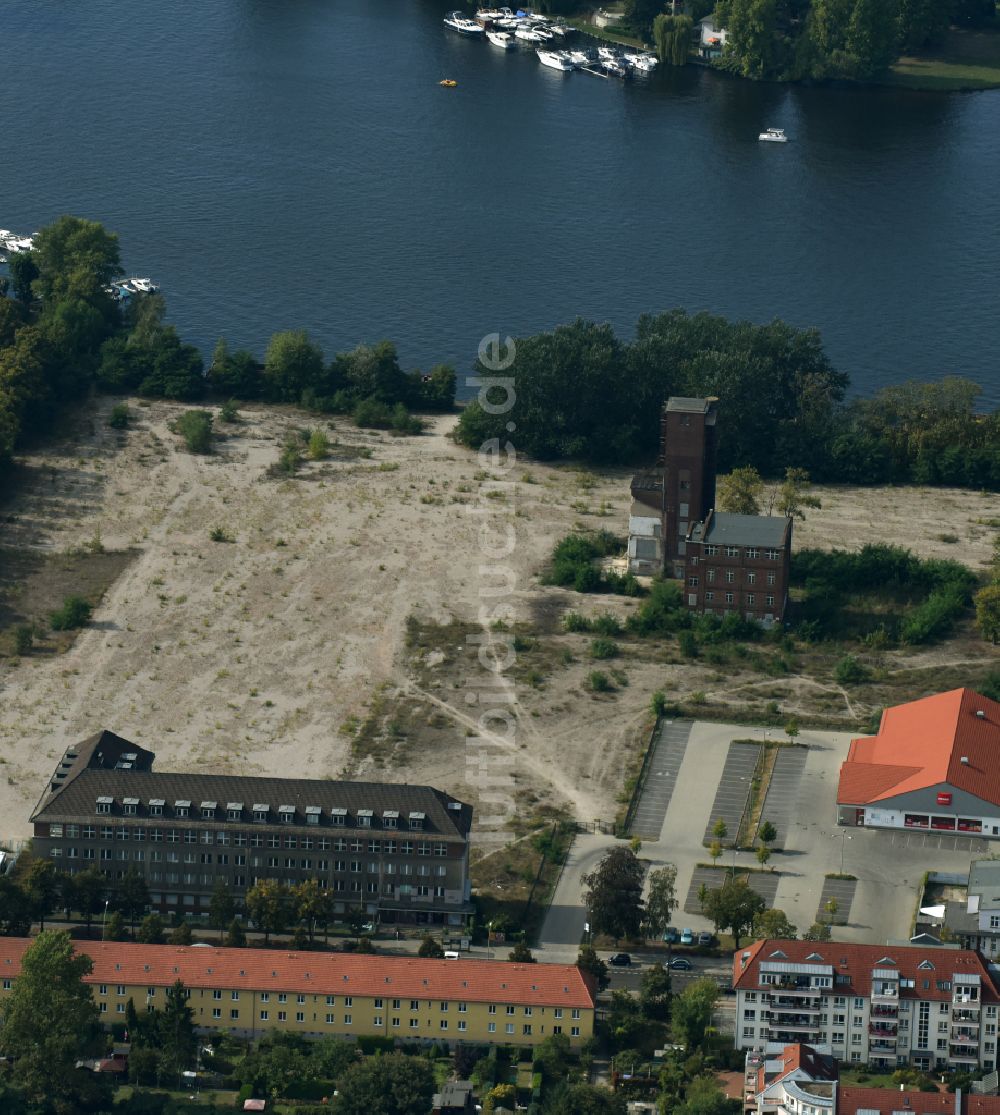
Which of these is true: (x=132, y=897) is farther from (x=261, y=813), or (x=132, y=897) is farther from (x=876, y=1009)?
(x=876, y=1009)

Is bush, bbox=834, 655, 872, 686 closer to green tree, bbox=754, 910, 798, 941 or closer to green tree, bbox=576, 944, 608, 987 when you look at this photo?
green tree, bbox=754, 910, 798, 941

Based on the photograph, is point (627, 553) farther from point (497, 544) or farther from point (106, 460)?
point (106, 460)

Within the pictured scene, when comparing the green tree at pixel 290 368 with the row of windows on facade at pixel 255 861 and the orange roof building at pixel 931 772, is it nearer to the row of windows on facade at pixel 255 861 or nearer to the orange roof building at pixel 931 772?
the orange roof building at pixel 931 772

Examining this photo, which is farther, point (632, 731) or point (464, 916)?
point (632, 731)

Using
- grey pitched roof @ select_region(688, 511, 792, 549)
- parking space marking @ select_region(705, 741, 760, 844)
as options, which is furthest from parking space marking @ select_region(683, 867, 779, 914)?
grey pitched roof @ select_region(688, 511, 792, 549)

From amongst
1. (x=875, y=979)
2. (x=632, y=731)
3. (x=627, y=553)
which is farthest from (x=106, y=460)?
(x=875, y=979)

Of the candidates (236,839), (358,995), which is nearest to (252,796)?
(236,839)
